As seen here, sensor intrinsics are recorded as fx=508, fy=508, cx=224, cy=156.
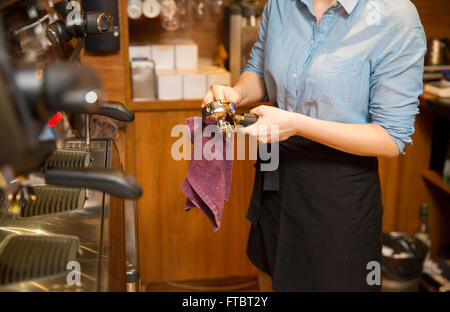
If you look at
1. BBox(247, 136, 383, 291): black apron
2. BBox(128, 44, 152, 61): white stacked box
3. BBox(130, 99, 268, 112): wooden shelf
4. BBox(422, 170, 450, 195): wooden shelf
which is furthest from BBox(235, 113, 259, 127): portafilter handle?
BBox(422, 170, 450, 195): wooden shelf

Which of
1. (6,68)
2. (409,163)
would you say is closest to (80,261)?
(6,68)

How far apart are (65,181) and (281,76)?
2.66 feet

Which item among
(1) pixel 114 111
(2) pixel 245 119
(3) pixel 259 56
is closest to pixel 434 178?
(3) pixel 259 56

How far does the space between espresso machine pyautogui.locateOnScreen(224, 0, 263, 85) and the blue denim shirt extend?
79 cm

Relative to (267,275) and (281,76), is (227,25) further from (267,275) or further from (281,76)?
(267,275)

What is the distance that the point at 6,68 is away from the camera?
55 centimetres

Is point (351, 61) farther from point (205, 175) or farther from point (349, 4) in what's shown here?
point (205, 175)

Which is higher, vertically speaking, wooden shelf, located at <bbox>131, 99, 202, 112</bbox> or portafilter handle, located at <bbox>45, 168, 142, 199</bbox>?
portafilter handle, located at <bbox>45, 168, 142, 199</bbox>

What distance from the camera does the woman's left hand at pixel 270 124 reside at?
4.08 feet

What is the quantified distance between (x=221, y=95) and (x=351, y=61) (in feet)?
1.19

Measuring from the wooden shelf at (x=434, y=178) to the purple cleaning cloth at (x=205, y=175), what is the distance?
1267 millimetres

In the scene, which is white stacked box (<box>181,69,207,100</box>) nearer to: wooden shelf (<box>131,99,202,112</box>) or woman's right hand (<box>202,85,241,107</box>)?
wooden shelf (<box>131,99,202,112</box>)

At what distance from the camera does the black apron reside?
143cm

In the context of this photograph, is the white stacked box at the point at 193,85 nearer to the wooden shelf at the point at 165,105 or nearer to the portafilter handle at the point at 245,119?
the wooden shelf at the point at 165,105
